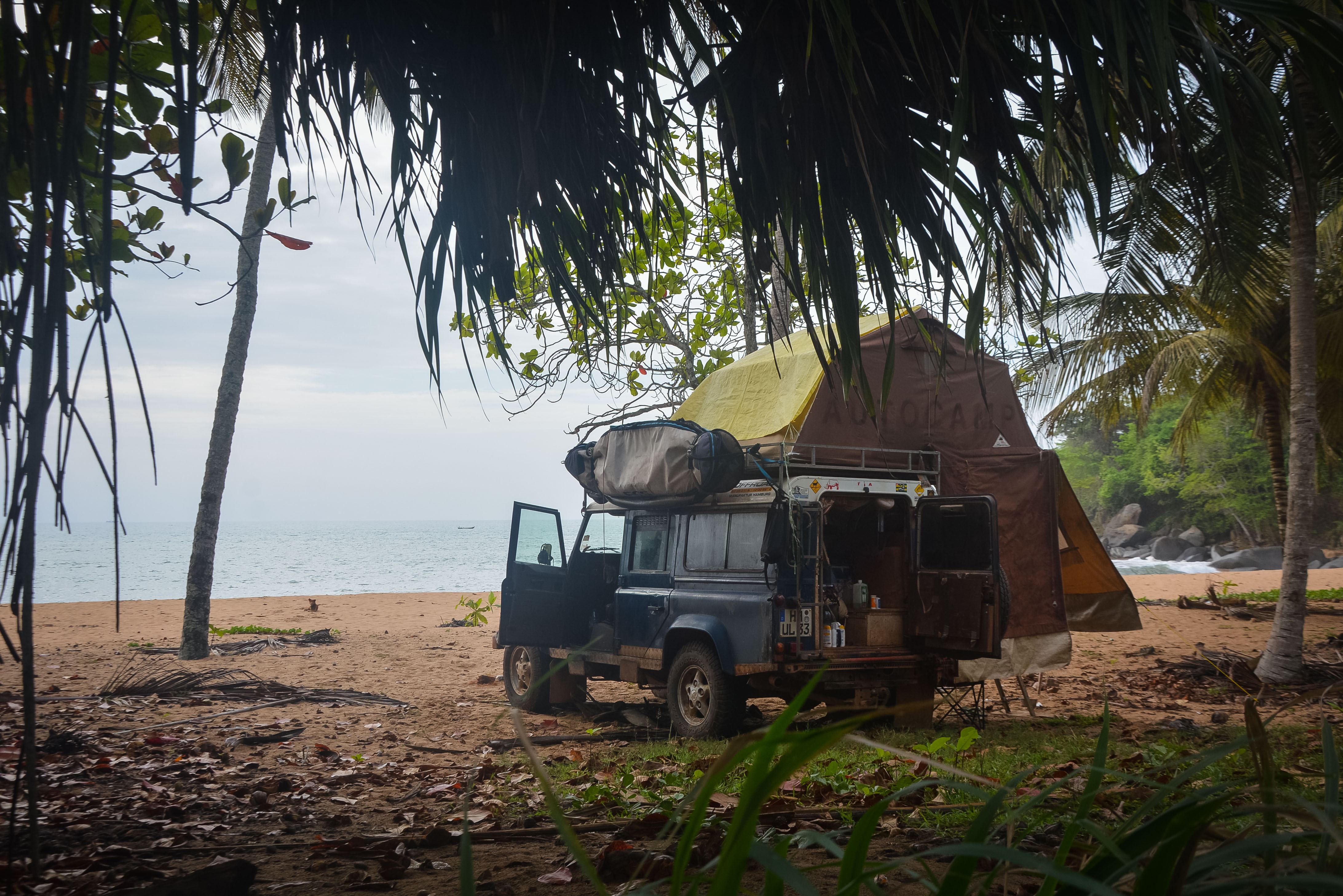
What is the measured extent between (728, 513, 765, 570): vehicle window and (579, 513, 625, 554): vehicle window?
1.91 meters

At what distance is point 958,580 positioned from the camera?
26.0 ft

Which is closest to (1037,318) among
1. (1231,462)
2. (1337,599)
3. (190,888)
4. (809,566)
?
(190,888)

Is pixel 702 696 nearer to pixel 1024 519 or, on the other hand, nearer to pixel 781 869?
pixel 1024 519

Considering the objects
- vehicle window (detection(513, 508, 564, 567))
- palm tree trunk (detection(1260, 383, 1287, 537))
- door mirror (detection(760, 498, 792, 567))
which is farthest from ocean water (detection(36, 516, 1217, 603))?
palm tree trunk (detection(1260, 383, 1287, 537))

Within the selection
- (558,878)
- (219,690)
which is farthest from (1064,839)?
(219,690)

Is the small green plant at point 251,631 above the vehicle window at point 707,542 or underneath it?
underneath

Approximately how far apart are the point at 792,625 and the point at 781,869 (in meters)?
6.34

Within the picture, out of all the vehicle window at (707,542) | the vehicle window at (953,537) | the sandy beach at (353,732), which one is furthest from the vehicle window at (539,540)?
the vehicle window at (953,537)

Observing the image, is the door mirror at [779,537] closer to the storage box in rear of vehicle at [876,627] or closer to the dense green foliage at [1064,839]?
the storage box in rear of vehicle at [876,627]

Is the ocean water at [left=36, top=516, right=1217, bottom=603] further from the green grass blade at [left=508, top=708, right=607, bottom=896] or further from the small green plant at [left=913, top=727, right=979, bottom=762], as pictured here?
the small green plant at [left=913, top=727, right=979, bottom=762]

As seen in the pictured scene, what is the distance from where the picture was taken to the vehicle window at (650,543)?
891cm

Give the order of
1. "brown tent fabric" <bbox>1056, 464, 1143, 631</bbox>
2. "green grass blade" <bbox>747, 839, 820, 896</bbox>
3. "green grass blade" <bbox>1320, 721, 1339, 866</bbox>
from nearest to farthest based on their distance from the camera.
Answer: "green grass blade" <bbox>747, 839, 820, 896</bbox>, "green grass blade" <bbox>1320, 721, 1339, 866</bbox>, "brown tent fabric" <bbox>1056, 464, 1143, 631</bbox>

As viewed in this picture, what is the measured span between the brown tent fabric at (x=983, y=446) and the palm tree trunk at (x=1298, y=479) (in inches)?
88.9

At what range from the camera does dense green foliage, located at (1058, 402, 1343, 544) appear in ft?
140
